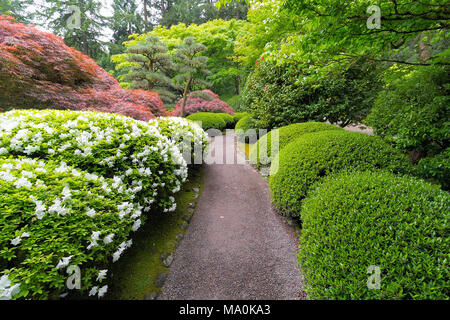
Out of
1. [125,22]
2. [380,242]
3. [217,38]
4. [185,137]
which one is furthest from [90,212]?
[125,22]

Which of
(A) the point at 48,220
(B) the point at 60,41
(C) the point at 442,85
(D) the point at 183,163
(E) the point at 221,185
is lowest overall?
(E) the point at 221,185

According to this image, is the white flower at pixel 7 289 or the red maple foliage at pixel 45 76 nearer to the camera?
→ the white flower at pixel 7 289

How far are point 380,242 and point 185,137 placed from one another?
3.91 metres

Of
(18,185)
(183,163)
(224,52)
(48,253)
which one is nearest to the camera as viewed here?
(48,253)

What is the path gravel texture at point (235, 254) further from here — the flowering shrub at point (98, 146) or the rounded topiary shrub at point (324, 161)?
the flowering shrub at point (98, 146)

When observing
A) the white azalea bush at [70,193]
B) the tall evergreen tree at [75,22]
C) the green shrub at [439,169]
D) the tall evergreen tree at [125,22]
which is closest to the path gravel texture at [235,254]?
the white azalea bush at [70,193]

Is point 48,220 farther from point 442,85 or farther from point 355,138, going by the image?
point 442,85

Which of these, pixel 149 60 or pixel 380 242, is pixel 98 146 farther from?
pixel 149 60

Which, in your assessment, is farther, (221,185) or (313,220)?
(221,185)

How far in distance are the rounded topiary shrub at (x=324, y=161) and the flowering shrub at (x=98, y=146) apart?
6.23 ft

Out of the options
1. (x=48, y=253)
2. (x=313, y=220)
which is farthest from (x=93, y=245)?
(x=313, y=220)

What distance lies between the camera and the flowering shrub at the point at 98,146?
2.10 metres

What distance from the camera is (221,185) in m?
4.44
